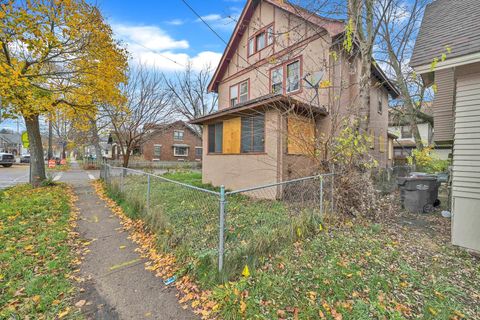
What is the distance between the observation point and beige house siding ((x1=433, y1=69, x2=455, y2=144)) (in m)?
7.03

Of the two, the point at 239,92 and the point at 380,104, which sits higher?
the point at 239,92

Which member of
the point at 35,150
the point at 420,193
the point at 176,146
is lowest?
the point at 420,193

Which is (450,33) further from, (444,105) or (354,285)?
(354,285)

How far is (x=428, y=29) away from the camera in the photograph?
5746mm

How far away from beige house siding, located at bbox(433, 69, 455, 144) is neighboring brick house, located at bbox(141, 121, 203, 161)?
95.6ft

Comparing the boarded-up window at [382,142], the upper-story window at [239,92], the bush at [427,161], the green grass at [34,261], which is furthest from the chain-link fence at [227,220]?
the boarded-up window at [382,142]

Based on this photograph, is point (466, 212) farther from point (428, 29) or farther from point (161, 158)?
point (161, 158)

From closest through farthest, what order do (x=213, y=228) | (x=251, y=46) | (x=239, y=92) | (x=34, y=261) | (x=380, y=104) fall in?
(x=34, y=261)
(x=213, y=228)
(x=251, y=46)
(x=239, y=92)
(x=380, y=104)

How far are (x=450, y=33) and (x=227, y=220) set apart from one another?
669cm

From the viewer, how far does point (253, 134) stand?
29.4 ft

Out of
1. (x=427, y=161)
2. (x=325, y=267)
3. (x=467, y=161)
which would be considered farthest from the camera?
(x=427, y=161)

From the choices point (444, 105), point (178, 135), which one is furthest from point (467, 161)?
point (178, 135)

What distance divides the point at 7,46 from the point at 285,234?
1139cm

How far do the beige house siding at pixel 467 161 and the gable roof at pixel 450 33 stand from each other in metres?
0.46
